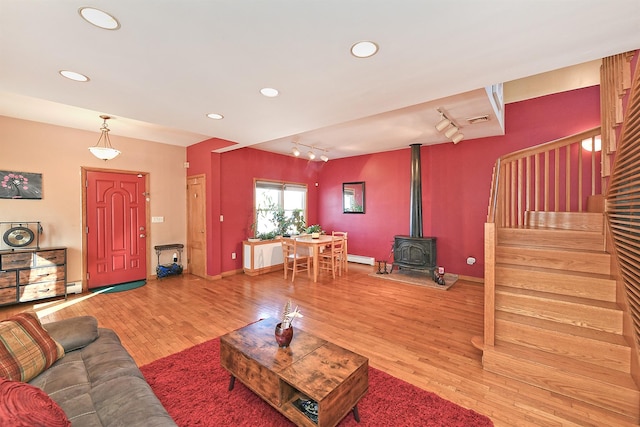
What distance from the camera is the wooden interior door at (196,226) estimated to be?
17.1ft

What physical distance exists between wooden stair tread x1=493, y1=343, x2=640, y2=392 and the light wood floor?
0.20 m

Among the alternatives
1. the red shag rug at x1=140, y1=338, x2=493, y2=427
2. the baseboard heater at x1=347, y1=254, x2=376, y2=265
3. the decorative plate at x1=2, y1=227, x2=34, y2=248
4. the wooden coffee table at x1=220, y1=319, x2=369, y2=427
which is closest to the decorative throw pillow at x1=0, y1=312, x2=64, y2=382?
the red shag rug at x1=140, y1=338, x2=493, y2=427

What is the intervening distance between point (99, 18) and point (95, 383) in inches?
81.1

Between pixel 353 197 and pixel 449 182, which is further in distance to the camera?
pixel 353 197

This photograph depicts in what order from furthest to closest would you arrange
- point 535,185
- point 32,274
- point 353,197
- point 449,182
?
point 353,197
point 449,182
point 32,274
point 535,185

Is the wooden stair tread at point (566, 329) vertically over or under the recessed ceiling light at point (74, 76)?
under

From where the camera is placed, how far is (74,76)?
6.95 ft

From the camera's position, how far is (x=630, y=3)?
137cm

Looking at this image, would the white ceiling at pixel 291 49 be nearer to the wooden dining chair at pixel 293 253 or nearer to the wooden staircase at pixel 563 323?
the wooden staircase at pixel 563 323

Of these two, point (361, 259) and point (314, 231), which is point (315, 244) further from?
point (361, 259)

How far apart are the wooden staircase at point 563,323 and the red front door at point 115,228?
5.71 m

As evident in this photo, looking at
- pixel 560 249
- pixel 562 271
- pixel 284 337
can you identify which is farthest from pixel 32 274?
pixel 560 249

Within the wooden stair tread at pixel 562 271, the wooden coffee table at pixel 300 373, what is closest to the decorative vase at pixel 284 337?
the wooden coffee table at pixel 300 373

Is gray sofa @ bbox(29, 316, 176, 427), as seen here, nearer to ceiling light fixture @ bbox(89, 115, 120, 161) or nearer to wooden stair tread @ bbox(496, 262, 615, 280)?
ceiling light fixture @ bbox(89, 115, 120, 161)
